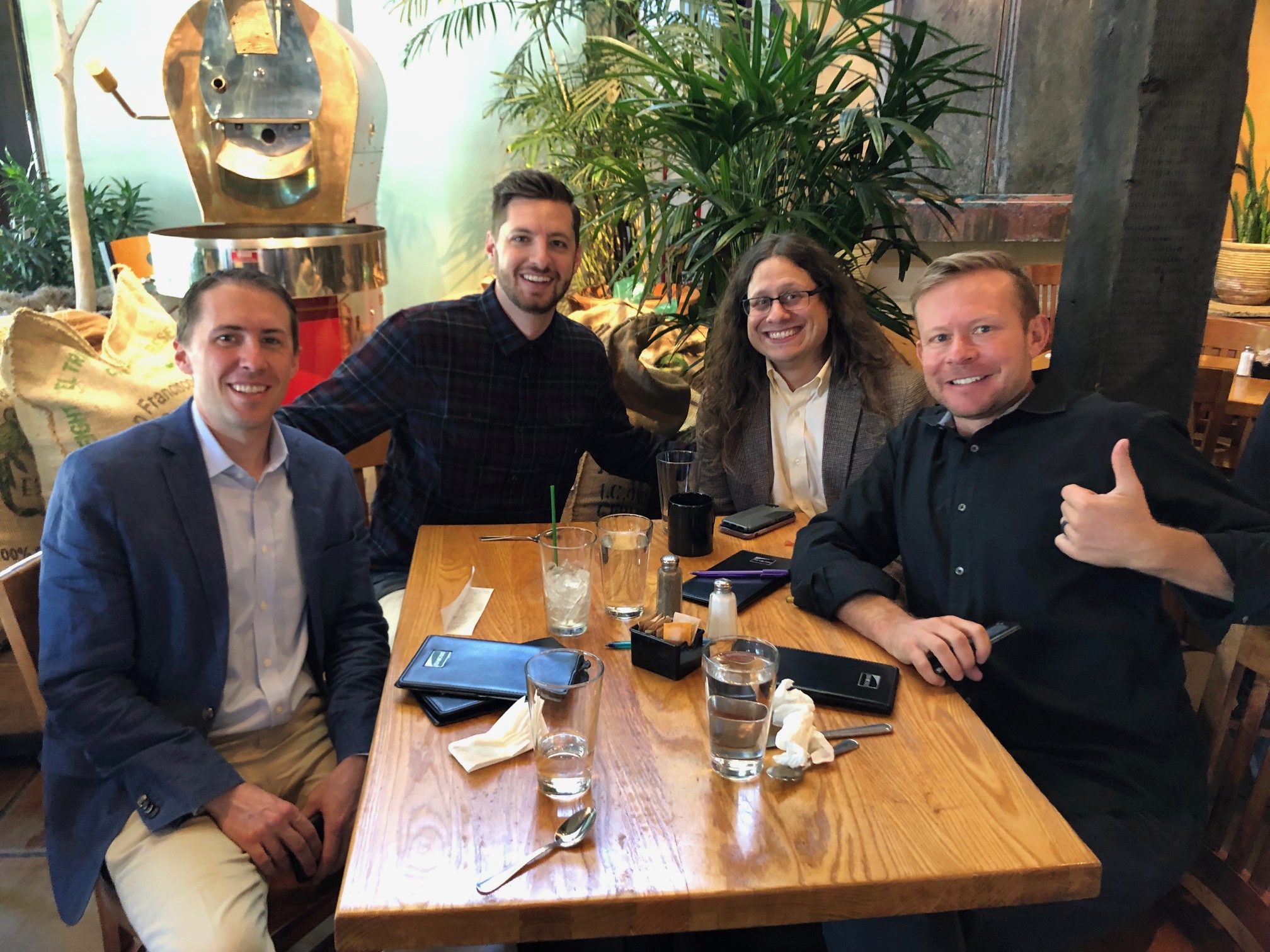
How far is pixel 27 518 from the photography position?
7.49ft

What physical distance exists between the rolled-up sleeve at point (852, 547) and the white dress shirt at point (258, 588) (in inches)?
34.6

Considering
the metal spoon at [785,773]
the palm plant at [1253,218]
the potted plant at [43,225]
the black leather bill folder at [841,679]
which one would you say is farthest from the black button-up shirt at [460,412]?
the potted plant at [43,225]

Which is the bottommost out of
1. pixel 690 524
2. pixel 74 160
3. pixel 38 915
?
pixel 38 915

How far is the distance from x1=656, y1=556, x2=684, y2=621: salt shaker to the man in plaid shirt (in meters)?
0.82

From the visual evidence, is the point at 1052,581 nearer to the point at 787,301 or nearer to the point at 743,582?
the point at 743,582

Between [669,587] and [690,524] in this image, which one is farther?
[690,524]

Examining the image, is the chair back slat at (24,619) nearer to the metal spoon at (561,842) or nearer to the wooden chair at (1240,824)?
the metal spoon at (561,842)

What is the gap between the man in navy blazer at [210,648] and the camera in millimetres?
1307

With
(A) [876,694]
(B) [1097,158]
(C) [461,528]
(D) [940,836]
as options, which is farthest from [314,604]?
(B) [1097,158]

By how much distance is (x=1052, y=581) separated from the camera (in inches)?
57.4

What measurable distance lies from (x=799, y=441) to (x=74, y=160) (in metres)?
3.00

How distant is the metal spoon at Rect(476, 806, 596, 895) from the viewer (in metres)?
0.90

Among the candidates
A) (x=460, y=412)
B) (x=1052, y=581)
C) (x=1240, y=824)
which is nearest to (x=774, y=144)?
(x=460, y=412)

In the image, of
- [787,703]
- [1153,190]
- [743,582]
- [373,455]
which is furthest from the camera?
[373,455]
